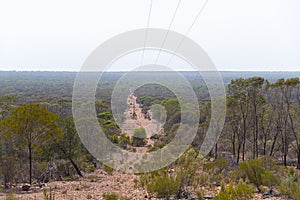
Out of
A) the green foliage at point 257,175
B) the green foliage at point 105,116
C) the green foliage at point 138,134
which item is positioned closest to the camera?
the green foliage at point 257,175

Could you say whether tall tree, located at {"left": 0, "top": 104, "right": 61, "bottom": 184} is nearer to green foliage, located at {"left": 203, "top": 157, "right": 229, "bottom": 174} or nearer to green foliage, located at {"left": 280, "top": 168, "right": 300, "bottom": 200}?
green foliage, located at {"left": 203, "top": 157, "right": 229, "bottom": 174}

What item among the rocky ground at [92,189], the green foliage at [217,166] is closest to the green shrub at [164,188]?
the rocky ground at [92,189]

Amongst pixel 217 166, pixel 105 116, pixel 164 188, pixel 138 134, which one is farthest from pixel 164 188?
pixel 105 116

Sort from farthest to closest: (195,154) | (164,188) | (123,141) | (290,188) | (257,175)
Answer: (123,141)
(195,154)
(257,175)
(164,188)
(290,188)

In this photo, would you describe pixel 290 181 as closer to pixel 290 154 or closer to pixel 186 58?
pixel 186 58

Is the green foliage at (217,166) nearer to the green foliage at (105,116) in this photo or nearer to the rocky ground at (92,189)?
the rocky ground at (92,189)

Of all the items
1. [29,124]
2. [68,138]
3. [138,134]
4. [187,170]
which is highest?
[29,124]

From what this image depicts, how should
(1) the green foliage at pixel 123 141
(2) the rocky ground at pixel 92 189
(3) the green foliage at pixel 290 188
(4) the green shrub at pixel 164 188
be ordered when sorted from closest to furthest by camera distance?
(3) the green foliage at pixel 290 188 → (4) the green shrub at pixel 164 188 → (2) the rocky ground at pixel 92 189 → (1) the green foliage at pixel 123 141

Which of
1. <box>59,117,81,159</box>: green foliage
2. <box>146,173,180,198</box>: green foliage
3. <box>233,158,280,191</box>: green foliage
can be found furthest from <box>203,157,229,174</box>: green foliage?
<box>59,117,81,159</box>: green foliage

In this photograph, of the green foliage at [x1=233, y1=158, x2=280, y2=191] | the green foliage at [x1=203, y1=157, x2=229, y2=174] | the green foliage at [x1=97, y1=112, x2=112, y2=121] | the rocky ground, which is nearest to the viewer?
the rocky ground

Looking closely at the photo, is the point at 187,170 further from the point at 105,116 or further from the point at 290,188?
the point at 105,116

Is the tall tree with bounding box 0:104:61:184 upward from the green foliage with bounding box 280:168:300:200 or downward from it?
upward

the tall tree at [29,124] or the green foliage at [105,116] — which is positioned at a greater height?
the tall tree at [29,124]
